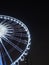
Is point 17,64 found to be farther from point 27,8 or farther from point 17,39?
point 27,8

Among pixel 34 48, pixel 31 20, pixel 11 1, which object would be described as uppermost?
pixel 11 1

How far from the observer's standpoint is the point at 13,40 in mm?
2305

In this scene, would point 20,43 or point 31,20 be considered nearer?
point 20,43

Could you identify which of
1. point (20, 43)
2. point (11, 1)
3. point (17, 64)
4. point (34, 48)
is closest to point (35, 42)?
point (34, 48)

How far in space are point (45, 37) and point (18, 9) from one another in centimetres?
47

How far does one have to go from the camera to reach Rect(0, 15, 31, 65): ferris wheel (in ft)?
7.21

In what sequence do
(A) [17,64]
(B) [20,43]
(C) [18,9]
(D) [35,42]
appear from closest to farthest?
(A) [17,64] → (B) [20,43] → (D) [35,42] → (C) [18,9]

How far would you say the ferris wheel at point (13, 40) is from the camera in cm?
220

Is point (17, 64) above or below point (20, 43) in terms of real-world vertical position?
below

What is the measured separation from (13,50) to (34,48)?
0.26 meters

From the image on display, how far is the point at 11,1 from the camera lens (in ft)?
8.75

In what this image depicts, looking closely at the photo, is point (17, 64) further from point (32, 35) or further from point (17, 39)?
point (32, 35)

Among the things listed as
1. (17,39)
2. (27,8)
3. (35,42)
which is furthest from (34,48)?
(27,8)

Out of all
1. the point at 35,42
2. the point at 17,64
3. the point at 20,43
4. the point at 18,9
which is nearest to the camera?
the point at 17,64
